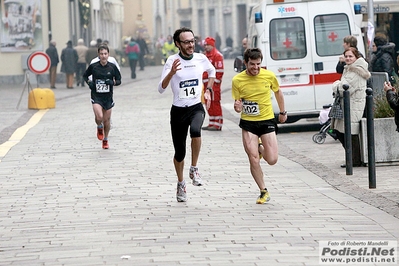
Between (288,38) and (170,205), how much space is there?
9.28 metres

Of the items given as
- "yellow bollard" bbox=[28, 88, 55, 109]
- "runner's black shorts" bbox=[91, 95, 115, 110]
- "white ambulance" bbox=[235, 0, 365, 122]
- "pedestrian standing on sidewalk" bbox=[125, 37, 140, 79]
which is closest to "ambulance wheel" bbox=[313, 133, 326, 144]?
"white ambulance" bbox=[235, 0, 365, 122]

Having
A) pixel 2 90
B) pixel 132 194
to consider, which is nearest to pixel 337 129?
pixel 132 194

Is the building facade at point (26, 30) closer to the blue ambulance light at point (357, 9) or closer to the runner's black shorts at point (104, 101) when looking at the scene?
the blue ambulance light at point (357, 9)

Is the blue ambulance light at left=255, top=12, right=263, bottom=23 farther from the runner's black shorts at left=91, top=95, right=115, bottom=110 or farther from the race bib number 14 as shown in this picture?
the race bib number 14

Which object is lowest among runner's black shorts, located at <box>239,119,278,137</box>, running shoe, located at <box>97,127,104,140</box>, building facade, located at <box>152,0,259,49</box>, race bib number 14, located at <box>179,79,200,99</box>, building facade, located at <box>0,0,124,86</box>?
running shoe, located at <box>97,127,104,140</box>

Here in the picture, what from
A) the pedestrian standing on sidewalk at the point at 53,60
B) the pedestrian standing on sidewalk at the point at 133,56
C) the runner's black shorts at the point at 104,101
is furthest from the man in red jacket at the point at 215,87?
the pedestrian standing on sidewalk at the point at 133,56

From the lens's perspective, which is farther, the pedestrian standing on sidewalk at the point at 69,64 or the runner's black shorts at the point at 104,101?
the pedestrian standing on sidewalk at the point at 69,64

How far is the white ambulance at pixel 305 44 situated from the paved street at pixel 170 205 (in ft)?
3.92

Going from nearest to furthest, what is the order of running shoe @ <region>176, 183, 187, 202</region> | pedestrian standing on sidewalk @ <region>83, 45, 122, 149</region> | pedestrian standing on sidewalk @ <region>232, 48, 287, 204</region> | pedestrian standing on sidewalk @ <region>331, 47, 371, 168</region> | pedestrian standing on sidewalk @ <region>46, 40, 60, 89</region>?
pedestrian standing on sidewalk @ <region>232, 48, 287, 204</region>
running shoe @ <region>176, 183, 187, 202</region>
pedestrian standing on sidewalk @ <region>331, 47, 371, 168</region>
pedestrian standing on sidewalk @ <region>83, 45, 122, 149</region>
pedestrian standing on sidewalk @ <region>46, 40, 60, 89</region>

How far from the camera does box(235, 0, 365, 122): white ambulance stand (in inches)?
736

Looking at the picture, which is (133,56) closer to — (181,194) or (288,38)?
(288,38)

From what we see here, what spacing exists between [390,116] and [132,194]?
12.8 feet

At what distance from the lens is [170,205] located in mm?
9969

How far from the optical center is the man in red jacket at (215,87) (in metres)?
18.9
